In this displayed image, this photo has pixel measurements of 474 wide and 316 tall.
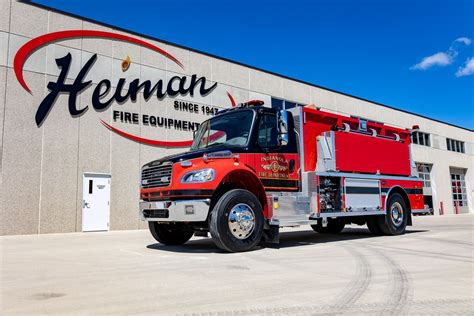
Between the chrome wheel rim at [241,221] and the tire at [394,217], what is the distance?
4.83m

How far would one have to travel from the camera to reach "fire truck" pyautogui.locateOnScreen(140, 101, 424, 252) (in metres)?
6.88

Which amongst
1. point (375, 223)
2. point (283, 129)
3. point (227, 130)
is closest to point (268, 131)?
point (283, 129)

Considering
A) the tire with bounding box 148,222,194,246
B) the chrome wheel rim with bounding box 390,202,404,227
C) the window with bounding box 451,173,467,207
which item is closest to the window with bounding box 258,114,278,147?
the tire with bounding box 148,222,194,246

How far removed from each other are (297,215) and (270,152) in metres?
1.44

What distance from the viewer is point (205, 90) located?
18.9m

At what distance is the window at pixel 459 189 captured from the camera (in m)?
35.1

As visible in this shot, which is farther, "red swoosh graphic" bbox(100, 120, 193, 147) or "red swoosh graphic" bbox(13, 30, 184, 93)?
"red swoosh graphic" bbox(100, 120, 193, 147)

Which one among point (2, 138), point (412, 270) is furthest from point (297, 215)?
point (2, 138)

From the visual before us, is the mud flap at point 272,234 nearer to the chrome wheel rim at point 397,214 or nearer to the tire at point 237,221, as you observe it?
the tire at point 237,221

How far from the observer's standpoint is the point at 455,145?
37.1m

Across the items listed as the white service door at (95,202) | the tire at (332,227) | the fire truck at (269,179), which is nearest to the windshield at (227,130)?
the fire truck at (269,179)

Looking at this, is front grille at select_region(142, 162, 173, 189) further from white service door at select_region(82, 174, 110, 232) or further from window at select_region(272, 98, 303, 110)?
window at select_region(272, 98, 303, 110)

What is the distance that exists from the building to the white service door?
5 cm

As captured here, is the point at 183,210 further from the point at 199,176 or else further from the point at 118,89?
the point at 118,89
